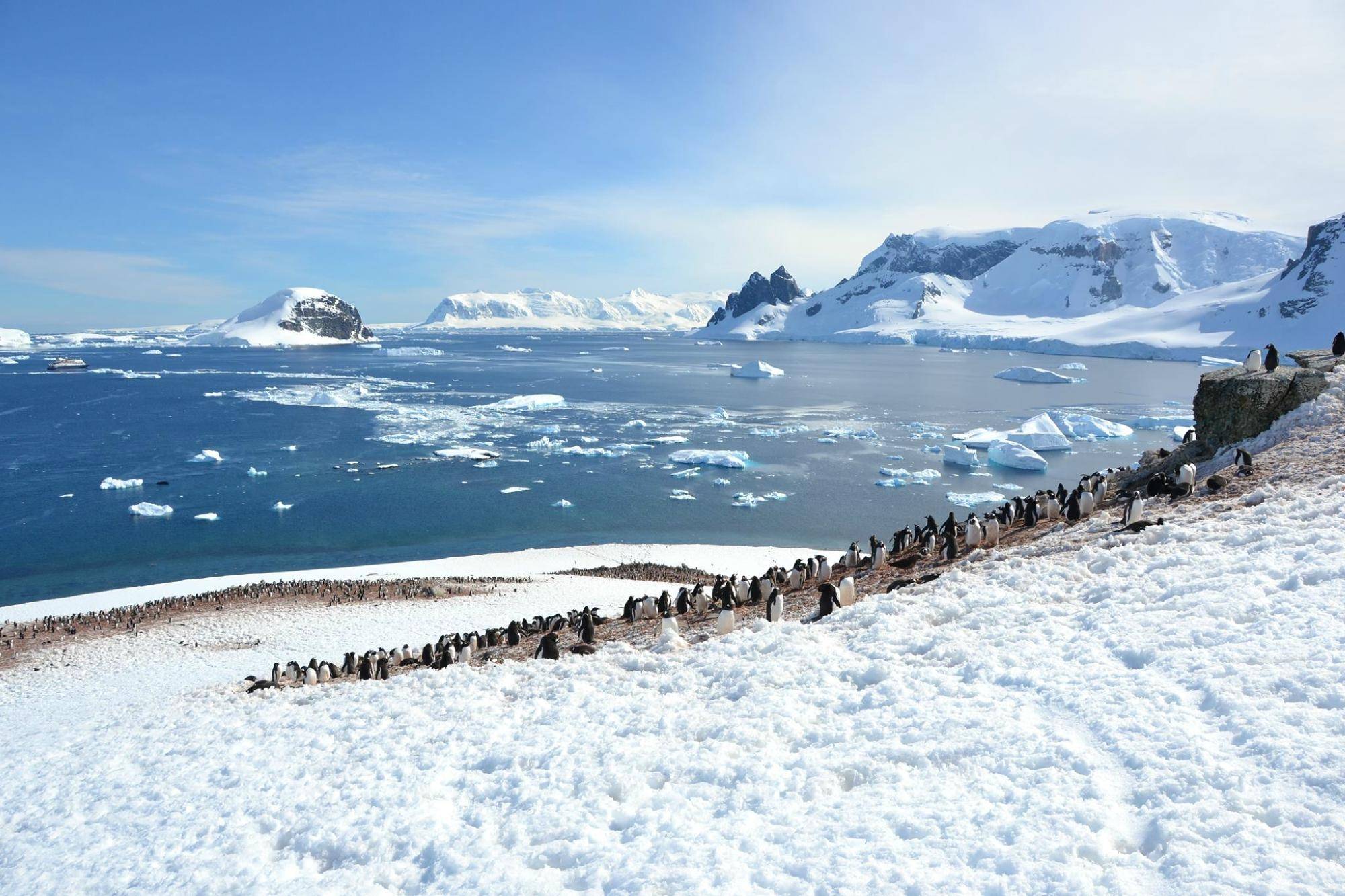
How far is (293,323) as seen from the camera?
177m

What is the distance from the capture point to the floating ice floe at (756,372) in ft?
315

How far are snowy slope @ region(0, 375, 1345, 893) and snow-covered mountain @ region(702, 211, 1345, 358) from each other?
135 meters

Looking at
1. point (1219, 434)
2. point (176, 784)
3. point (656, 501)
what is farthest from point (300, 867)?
point (656, 501)

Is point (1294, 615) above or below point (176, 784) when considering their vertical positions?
above

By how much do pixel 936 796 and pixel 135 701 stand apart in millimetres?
15536

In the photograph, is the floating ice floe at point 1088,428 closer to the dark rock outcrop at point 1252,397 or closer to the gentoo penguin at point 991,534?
the dark rock outcrop at point 1252,397

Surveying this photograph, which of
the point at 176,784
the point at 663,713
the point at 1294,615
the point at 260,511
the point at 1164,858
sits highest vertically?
the point at 1294,615

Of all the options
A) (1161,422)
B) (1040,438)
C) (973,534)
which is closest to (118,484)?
(973,534)

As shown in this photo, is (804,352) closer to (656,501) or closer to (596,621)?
(656,501)

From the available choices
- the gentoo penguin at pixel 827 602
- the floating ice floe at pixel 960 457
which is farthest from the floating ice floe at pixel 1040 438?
the gentoo penguin at pixel 827 602

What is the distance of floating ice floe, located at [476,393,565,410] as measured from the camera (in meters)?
64.6

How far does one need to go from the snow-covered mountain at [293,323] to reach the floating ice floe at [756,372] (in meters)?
121

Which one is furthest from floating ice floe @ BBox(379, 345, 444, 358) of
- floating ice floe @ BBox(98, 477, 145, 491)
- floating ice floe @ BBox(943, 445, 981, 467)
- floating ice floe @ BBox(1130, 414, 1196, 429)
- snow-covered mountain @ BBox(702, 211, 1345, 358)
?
floating ice floe @ BBox(1130, 414, 1196, 429)

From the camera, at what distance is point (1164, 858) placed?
493 cm
